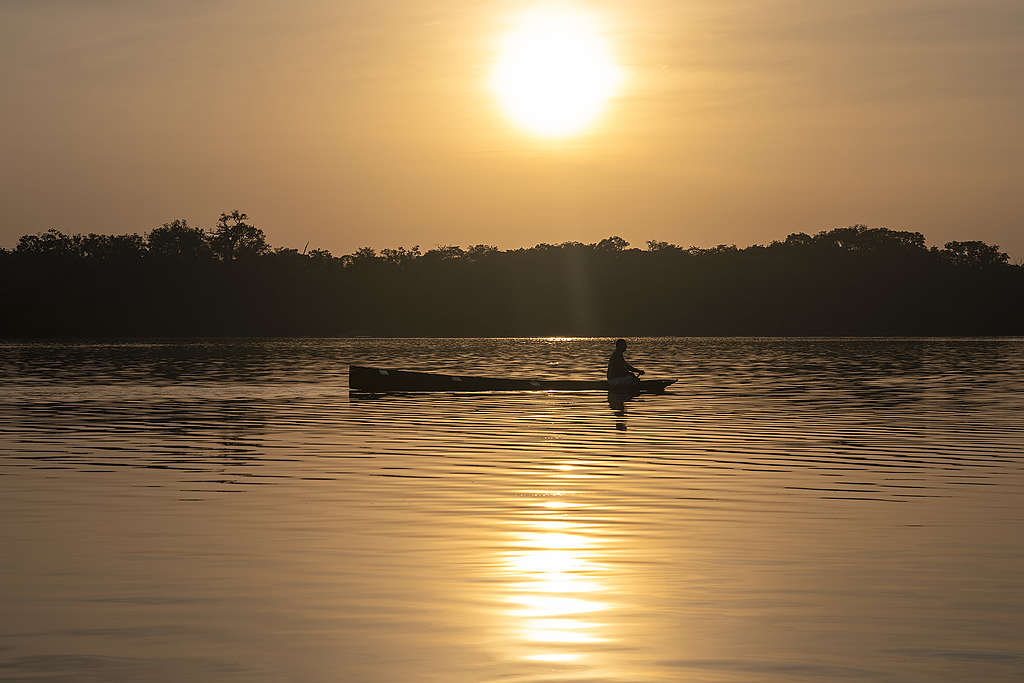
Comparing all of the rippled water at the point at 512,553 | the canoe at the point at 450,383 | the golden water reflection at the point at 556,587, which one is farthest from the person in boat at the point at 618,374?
the golden water reflection at the point at 556,587

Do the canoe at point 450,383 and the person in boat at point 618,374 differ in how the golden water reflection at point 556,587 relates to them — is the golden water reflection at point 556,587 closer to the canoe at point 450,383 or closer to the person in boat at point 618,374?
the person in boat at point 618,374

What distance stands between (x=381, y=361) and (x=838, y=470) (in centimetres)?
7736

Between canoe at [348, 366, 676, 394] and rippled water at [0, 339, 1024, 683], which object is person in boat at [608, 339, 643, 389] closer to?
canoe at [348, 366, 676, 394]

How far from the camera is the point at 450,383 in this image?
51.1 metres

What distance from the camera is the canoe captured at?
158ft

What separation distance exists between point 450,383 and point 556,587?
3747cm

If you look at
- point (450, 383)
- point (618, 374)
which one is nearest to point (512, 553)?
point (618, 374)

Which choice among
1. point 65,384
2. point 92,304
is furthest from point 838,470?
point 92,304

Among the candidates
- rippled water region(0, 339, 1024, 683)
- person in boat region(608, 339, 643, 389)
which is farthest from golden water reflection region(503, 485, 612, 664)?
person in boat region(608, 339, 643, 389)

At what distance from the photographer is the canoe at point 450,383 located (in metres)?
48.0

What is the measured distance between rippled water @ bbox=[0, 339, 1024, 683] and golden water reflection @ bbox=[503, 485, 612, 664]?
0.13 feet

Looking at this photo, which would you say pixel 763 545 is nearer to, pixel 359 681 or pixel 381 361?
pixel 359 681

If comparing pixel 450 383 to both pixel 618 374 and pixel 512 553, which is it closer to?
pixel 618 374

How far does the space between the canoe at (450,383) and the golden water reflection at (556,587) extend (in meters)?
29.0
